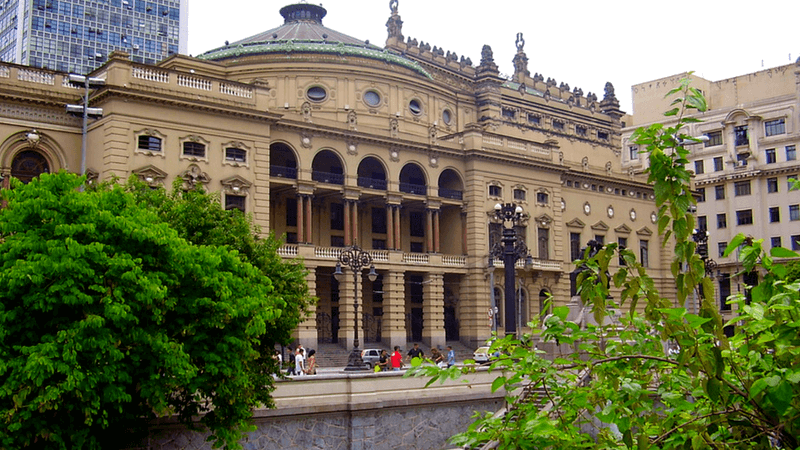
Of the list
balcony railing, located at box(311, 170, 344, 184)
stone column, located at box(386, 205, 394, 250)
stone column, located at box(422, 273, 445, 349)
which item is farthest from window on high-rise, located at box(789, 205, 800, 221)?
balcony railing, located at box(311, 170, 344, 184)

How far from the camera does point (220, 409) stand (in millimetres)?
23297

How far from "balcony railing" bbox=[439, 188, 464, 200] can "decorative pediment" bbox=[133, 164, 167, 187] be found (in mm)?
21185

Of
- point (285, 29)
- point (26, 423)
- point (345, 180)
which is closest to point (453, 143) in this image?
point (345, 180)

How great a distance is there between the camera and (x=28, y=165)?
46188 millimetres

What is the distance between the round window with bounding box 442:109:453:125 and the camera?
69.5 m

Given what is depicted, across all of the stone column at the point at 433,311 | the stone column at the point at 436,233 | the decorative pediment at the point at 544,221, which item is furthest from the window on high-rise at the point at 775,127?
the stone column at the point at 433,311

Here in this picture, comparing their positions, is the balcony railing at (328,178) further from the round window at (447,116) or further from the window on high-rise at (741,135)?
the window on high-rise at (741,135)

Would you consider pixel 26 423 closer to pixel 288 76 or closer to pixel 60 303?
pixel 60 303

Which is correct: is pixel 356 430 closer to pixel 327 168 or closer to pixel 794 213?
pixel 327 168

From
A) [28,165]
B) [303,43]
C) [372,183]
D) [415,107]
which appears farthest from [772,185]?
[28,165]

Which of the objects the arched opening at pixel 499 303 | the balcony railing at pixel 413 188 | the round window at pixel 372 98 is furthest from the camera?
the arched opening at pixel 499 303

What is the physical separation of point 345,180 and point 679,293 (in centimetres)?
4992

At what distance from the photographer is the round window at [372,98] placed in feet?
208

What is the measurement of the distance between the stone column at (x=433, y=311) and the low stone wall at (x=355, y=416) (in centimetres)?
2832
